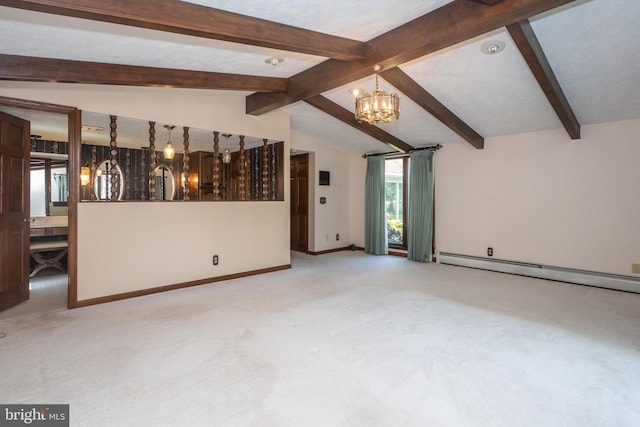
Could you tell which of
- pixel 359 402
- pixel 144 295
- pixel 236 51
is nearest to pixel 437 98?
pixel 236 51

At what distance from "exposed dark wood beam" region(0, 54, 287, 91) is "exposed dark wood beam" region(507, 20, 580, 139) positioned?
9.14ft

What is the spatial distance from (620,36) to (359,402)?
3.71 m

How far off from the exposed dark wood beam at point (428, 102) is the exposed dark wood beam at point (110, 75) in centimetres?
166

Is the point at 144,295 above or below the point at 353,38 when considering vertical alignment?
below

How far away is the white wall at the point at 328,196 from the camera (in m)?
6.96

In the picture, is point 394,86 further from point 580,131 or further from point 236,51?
point 580,131

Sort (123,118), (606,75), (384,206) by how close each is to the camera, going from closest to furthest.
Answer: (606,75) → (123,118) → (384,206)

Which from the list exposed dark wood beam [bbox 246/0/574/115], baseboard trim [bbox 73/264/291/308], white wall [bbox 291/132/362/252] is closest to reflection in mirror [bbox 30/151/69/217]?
baseboard trim [bbox 73/264/291/308]

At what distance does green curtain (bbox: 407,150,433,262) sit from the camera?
20.1ft

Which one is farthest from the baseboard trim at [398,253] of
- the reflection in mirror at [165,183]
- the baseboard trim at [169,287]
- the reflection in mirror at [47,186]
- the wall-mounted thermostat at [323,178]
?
the reflection in mirror at [47,186]

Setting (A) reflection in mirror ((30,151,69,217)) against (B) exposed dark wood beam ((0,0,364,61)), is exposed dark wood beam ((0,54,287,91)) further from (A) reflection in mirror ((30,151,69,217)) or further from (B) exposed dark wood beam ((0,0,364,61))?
(A) reflection in mirror ((30,151,69,217))

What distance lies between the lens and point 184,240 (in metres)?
4.46

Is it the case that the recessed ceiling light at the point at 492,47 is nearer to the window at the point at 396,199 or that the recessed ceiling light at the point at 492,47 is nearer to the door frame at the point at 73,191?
the window at the point at 396,199

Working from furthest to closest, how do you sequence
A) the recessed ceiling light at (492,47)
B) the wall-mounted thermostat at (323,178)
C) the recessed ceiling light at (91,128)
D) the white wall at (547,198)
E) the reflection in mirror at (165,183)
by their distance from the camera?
the reflection in mirror at (165,183) → the wall-mounted thermostat at (323,178) → the recessed ceiling light at (91,128) → the white wall at (547,198) → the recessed ceiling light at (492,47)
